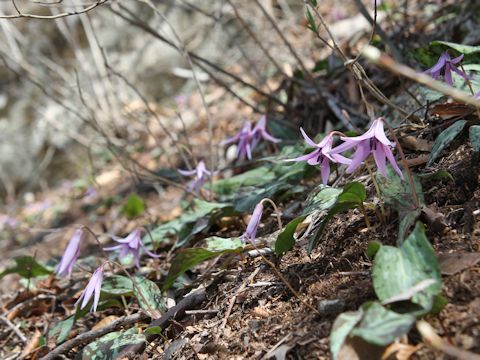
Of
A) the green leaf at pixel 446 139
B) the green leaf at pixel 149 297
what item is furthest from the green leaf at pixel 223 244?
the green leaf at pixel 446 139

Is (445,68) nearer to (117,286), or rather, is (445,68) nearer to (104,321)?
(117,286)

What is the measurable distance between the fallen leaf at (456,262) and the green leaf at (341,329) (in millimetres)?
218

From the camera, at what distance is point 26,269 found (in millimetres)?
2148

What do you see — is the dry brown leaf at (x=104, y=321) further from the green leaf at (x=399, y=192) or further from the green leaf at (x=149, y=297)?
the green leaf at (x=399, y=192)

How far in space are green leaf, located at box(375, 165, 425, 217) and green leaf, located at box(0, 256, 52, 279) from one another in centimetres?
141

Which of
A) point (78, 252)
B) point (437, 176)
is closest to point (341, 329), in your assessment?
point (437, 176)

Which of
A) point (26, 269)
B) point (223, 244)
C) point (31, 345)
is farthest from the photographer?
point (26, 269)

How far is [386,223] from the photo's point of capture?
1.38m

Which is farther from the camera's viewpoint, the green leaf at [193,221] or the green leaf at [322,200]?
the green leaf at [193,221]

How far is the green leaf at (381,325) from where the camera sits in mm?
914

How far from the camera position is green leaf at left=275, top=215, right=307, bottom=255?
1.42 meters

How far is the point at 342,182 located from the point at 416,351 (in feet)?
3.04

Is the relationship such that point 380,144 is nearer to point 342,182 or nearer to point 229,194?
point 342,182

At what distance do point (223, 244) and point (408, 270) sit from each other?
2.25 ft
